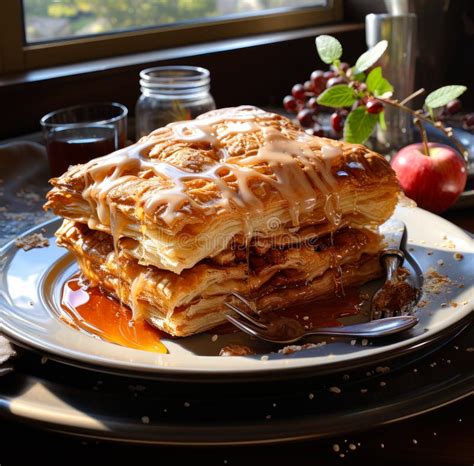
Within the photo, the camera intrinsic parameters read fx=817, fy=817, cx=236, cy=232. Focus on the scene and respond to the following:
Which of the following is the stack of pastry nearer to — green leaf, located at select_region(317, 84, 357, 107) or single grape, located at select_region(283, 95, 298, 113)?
green leaf, located at select_region(317, 84, 357, 107)

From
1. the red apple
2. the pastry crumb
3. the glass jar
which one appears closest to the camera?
the pastry crumb

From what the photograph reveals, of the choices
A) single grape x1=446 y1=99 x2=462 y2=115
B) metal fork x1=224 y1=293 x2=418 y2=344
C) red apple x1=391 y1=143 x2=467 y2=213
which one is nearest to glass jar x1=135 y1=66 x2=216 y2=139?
red apple x1=391 y1=143 x2=467 y2=213

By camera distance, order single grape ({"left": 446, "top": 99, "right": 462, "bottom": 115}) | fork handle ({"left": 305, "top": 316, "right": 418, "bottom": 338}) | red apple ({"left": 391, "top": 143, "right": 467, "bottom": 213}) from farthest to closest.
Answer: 1. single grape ({"left": 446, "top": 99, "right": 462, "bottom": 115})
2. red apple ({"left": 391, "top": 143, "right": 467, "bottom": 213})
3. fork handle ({"left": 305, "top": 316, "right": 418, "bottom": 338})

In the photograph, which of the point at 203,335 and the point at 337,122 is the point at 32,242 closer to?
the point at 203,335

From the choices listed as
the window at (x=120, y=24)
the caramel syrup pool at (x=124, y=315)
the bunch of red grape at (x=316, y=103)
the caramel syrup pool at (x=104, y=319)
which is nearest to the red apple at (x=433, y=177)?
the bunch of red grape at (x=316, y=103)

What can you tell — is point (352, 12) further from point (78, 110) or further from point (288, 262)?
point (288, 262)

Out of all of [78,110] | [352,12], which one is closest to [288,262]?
[78,110]
